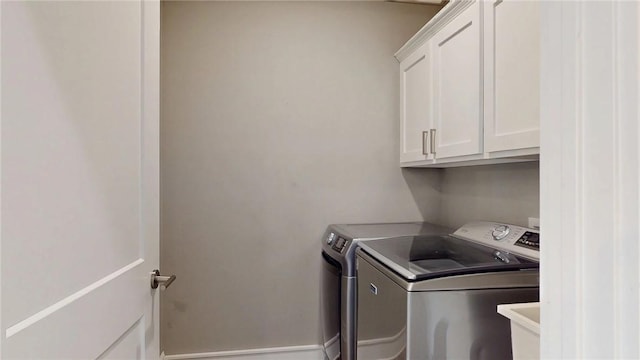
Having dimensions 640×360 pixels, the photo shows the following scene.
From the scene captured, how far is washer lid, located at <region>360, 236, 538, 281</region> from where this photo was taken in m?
1.24

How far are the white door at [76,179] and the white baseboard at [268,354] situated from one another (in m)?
1.27

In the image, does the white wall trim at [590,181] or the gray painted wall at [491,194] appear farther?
the gray painted wall at [491,194]

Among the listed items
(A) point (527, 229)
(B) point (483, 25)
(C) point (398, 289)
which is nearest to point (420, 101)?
(B) point (483, 25)

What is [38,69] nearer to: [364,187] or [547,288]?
[547,288]

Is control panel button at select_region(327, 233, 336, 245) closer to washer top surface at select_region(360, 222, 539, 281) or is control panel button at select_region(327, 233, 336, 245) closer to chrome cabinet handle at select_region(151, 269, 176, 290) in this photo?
washer top surface at select_region(360, 222, 539, 281)

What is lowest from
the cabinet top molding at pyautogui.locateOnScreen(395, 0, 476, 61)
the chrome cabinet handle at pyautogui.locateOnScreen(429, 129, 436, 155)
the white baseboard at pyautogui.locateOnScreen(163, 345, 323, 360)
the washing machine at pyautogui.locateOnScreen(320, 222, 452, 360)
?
the white baseboard at pyautogui.locateOnScreen(163, 345, 323, 360)

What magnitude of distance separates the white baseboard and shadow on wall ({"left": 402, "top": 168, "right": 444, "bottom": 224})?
1156mm

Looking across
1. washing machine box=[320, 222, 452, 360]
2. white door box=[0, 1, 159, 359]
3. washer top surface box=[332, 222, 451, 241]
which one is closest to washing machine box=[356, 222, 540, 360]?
washing machine box=[320, 222, 452, 360]

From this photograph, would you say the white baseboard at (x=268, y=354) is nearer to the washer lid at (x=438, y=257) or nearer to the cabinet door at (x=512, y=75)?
the washer lid at (x=438, y=257)

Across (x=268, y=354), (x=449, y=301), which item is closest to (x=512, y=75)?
(x=449, y=301)

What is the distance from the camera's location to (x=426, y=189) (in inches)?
100

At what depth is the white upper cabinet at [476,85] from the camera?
1.32 m

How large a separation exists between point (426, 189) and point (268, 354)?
4.94 feet

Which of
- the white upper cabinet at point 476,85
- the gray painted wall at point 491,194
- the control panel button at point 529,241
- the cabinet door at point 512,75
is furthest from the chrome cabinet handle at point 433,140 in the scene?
the control panel button at point 529,241
